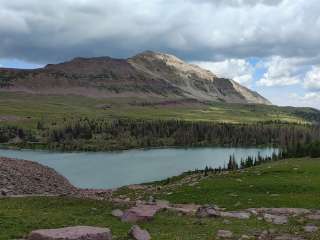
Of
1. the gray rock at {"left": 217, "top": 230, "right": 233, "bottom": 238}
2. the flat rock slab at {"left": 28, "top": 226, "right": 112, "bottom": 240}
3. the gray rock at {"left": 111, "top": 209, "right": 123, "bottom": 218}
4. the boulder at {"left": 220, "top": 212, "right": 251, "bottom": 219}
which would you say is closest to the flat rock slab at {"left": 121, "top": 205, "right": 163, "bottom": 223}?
the gray rock at {"left": 111, "top": 209, "right": 123, "bottom": 218}

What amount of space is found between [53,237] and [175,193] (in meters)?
28.9

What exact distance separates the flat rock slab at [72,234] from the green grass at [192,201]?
1941 millimetres

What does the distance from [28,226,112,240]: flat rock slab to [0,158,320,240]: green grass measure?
194 cm

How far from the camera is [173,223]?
92.6ft

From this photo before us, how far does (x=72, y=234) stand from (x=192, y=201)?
23450 mm

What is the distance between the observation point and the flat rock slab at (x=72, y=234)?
20.2 meters

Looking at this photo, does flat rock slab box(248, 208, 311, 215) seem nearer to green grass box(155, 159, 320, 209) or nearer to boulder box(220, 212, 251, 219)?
boulder box(220, 212, 251, 219)

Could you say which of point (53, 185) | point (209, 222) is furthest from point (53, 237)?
point (53, 185)

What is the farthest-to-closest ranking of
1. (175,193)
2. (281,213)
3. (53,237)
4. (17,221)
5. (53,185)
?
(53,185)
(175,193)
(281,213)
(17,221)
(53,237)

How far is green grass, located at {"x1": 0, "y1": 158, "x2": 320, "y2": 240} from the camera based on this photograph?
25359mm

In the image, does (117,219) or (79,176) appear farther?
(79,176)

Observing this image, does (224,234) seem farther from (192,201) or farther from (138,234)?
(192,201)

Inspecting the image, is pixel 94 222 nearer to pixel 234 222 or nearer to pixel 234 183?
pixel 234 222

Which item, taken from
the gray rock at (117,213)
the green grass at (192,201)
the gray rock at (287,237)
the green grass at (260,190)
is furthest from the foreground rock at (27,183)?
the gray rock at (287,237)
